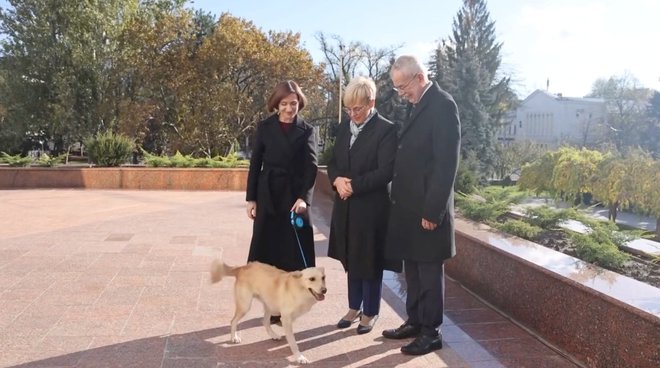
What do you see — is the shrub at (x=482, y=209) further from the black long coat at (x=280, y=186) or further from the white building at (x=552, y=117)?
the white building at (x=552, y=117)

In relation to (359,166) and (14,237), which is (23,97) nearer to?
(14,237)

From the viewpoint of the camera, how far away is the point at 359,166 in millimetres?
4031

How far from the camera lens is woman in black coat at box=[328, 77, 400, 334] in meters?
3.94

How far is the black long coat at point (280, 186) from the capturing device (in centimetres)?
413

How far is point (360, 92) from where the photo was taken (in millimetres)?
3877

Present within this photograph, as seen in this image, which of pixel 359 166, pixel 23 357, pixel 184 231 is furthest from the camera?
pixel 184 231

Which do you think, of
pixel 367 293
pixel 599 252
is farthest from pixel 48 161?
pixel 599 252

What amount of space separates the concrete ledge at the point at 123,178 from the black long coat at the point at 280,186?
11.6 metres

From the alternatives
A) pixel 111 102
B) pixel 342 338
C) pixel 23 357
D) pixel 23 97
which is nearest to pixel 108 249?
pixel 23 357

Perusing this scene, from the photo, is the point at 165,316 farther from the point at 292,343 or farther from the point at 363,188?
the point at 363,188

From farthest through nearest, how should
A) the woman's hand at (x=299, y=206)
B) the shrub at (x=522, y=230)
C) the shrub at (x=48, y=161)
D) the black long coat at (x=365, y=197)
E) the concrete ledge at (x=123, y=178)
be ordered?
the shrub at (x=48, y=161), the concrete ledge at (x=123, y=178), the shrub at (x=522, y=230), the woman's hand at (x=299, y=206), the black long coat at (x=365, y=197)

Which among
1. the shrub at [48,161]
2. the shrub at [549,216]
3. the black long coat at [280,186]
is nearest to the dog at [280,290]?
the black long coat at [280,186]

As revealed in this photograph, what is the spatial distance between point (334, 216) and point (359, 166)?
474 mm

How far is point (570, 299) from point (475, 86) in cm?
2886
